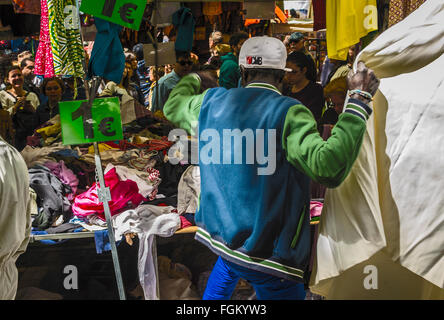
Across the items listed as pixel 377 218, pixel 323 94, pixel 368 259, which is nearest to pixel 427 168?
pixel 377 218

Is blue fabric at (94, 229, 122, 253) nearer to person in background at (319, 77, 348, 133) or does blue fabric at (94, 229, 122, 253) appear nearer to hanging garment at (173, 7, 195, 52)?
hanging garment at (173, 7, 195, 52)

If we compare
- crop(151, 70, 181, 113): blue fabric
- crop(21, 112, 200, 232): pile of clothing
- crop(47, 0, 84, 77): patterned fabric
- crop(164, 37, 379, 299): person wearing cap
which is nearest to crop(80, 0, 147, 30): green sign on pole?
crop(47, 0, 84, 77): patterned fabric

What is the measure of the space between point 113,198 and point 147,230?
0.33 meters

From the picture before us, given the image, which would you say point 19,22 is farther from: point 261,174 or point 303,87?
point 261,174

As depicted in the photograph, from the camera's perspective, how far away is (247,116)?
251 centimetres

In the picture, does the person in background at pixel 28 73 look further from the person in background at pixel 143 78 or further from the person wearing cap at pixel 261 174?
the person wearing cap at pixel 261 174

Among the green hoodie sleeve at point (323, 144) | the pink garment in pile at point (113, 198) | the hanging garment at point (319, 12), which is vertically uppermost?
the hanging garment at point (319, 12)

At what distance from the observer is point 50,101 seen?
164 inches

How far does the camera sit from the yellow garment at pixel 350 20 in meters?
2.96

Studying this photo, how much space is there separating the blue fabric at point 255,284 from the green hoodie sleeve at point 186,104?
0.74m

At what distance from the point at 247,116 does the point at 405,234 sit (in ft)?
3.12

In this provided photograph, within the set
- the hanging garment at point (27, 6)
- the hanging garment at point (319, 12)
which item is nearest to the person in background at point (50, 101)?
the hanging garment at point (27, 6)

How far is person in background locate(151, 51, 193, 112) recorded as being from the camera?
3.57 metres
